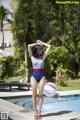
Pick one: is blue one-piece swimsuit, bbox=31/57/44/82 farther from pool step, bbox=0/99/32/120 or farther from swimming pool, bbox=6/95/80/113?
Result: swimming pool, bbox=6/95/80/113

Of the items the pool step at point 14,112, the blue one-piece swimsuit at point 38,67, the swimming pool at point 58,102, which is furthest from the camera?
the swimming pool at point 58,102

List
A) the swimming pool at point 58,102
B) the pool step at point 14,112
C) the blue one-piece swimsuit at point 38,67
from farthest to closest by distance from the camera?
the swimming pool at point 58,102
the pool step at point 14,112
the blue one-piece swimsuit at point 38,67

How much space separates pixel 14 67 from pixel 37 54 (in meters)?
21.7

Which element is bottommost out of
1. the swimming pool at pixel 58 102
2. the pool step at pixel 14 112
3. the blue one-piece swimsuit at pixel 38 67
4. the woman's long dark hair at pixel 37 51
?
the swimming pool at pixel 58 102

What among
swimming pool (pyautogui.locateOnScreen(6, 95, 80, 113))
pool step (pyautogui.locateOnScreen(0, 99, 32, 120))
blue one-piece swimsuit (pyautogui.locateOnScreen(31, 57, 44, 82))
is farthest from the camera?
swimming pool (pyautogui.locateOnScreen(6, 95, 80, 113))

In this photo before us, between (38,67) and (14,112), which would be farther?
(14,112)

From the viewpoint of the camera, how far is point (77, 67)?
28469 millimetres

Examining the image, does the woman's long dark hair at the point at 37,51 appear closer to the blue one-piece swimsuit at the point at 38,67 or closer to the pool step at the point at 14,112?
the blue one-piece swimsuit at the point at 38,67

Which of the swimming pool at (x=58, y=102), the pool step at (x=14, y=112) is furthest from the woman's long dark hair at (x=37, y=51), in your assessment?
the swimming pool at (x=58, y=102)

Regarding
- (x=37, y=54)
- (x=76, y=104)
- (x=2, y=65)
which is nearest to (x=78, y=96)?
(x=76, y=104)

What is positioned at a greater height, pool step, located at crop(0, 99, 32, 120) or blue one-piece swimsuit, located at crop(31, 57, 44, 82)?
blue one-piece swimsuit, located at crop(31, 57, 44, 82)

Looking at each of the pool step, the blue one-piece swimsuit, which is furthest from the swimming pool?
the blue one-piece swimsuit

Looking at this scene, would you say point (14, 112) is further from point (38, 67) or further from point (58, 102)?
point (58, 102)

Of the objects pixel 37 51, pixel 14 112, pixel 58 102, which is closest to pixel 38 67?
pixel 37 51
